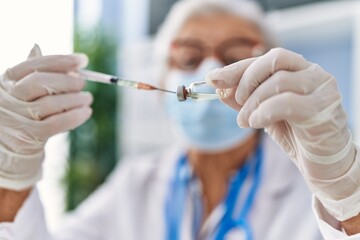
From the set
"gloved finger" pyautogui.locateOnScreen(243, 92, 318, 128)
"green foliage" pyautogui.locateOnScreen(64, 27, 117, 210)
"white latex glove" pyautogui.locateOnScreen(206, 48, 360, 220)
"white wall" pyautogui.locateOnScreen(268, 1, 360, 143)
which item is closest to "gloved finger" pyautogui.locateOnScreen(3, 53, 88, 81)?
"white latex glove" pyautogui.locateOnScreen(206, 48, 360, 220)

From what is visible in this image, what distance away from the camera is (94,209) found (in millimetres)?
1682

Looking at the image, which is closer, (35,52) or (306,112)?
(306,112)

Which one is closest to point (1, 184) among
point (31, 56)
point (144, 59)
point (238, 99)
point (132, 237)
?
point (31, 56)

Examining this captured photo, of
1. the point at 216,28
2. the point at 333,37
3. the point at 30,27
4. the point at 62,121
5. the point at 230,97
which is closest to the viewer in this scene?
the point at 230,97

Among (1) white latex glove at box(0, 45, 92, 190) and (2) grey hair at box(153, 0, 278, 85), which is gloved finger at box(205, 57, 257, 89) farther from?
(2) grey hair at box(153, 0, 278, 85)

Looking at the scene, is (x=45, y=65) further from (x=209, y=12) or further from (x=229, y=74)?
(x=209, y=12)

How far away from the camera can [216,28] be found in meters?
1.55

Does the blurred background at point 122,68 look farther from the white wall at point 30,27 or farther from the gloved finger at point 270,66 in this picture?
the gloved finger at point 270,66

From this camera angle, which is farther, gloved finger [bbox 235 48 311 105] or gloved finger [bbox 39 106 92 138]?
gloved finger [bbox 39 106 92 138]

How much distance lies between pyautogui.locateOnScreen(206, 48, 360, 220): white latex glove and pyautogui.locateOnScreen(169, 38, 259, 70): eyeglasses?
64cm

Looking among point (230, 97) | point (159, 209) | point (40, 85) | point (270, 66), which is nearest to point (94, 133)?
point (159, 209)

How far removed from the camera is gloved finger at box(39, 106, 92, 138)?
993 mm

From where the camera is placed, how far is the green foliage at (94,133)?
305cm

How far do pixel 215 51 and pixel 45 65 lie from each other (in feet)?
2.11
